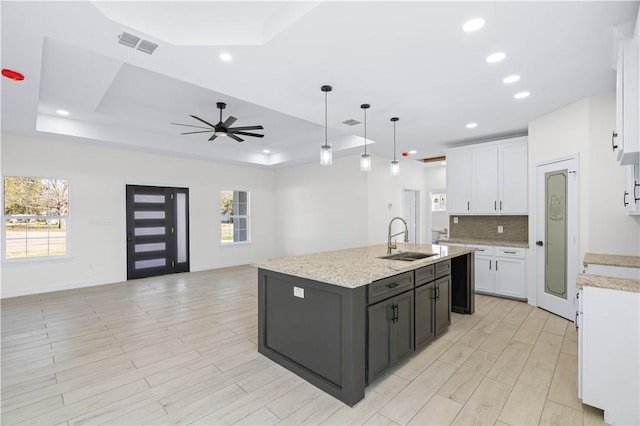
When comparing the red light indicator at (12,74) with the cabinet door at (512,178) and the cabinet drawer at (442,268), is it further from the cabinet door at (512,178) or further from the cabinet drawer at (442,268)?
the cabinet door at (512,178)

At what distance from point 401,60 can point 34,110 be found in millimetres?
4644

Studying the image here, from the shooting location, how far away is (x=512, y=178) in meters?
4.84

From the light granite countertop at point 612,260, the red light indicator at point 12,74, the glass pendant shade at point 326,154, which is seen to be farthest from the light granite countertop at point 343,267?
the red light indicator at point 12,74

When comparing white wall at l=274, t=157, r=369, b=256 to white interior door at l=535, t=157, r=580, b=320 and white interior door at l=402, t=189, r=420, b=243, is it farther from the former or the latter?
white interior door at l=535, t=157, r=580, b=320

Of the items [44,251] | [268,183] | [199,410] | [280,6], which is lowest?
[199,410]

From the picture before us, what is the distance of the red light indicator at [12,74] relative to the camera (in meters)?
2.87

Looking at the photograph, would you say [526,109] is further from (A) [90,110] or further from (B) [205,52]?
(A) [90,110]

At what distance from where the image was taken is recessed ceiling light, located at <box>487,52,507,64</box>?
8.48 feet

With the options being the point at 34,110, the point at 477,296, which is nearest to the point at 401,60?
the point at 477,296

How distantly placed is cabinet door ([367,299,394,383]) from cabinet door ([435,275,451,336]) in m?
0.94

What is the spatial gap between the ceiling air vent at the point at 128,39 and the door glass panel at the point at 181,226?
511 centimetres

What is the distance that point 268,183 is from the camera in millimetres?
8852

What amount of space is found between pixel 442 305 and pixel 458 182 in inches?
116

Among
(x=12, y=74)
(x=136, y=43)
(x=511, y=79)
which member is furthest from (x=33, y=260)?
(x=511, y=79)
